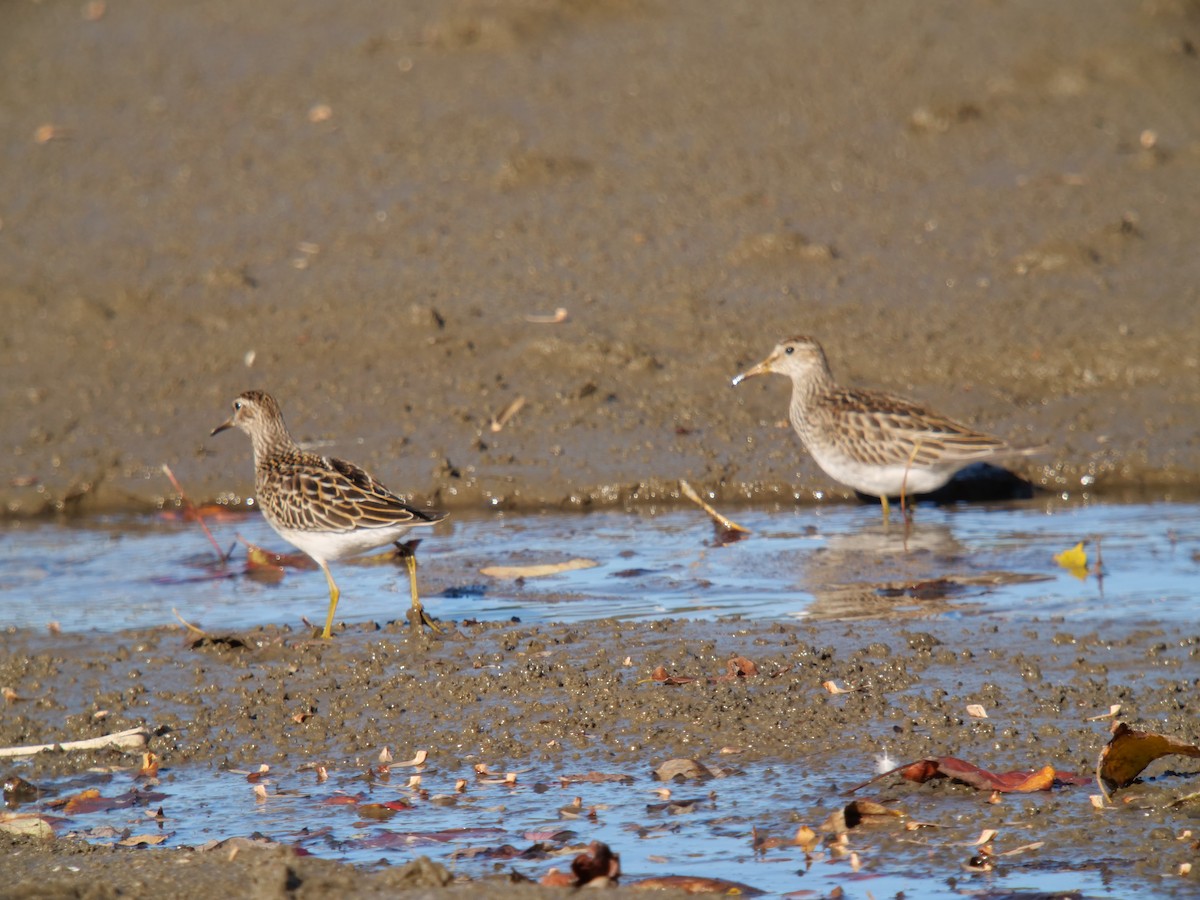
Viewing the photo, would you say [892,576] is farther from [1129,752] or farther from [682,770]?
[1129,752]

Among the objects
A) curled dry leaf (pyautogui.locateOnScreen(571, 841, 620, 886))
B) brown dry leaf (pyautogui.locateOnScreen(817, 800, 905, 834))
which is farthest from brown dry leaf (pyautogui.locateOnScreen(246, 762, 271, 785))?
brown dry leaf (pyautogui.locateOnScreen(817, 800, 905, 834))

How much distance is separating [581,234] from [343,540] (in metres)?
6.14

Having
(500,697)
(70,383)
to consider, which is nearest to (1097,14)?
(70,383)

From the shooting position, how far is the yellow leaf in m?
8.66

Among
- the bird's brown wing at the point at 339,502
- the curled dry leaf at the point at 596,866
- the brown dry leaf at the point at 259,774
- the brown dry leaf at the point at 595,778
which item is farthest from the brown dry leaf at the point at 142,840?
the bird's brown wing at the point at 339,502

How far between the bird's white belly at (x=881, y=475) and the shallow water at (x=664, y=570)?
0.22 m

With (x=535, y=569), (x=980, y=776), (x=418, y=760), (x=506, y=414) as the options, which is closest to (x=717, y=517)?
(x=535, y=569)

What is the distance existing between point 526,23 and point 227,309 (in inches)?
Answer: 213

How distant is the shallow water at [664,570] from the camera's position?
817cm

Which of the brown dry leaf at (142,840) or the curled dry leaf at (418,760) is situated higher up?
the curled dry leaf at (418,760)

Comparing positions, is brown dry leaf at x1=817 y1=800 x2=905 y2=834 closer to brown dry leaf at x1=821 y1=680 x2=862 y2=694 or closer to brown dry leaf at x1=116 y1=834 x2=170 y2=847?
brown dry leaf at x1=821 y1=680 x2=862 y2=694

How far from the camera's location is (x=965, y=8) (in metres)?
17.0

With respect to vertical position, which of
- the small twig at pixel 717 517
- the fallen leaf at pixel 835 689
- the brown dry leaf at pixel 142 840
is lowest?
the brown dry leaf at pixel 142 840

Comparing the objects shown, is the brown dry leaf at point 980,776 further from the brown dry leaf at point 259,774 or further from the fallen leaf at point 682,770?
the brown dry leaf at point 259,774
